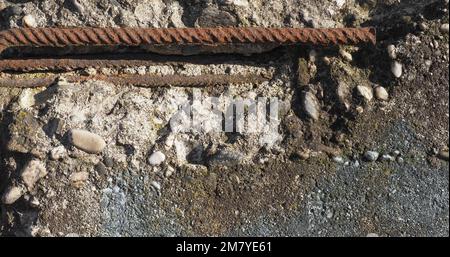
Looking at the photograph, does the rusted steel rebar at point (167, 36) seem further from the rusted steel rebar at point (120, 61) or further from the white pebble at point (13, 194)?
Result: the white pebble at point (13, 194)

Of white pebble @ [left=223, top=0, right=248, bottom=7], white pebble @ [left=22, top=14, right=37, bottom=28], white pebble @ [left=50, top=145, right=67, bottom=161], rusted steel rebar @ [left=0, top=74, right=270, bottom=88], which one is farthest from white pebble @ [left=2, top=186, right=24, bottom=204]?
white pebble @ [left=223, top=0, right=248, bottom=7]

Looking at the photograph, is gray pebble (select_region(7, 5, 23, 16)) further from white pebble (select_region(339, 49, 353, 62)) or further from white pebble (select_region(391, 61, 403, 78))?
white pebble (select_region(391, 61, 403, 78))

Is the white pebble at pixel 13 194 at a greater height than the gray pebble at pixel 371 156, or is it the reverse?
the gray pebble at pixel 371 156

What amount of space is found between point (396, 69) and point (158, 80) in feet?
2.95

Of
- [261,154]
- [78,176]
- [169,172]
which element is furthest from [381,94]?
[78,176]

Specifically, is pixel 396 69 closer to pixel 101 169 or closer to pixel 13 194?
pixel 101 169

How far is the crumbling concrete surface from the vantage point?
2141 mm

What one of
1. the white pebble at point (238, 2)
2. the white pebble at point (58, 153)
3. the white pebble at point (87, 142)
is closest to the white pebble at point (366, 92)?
the white pebble at point (238, 2)

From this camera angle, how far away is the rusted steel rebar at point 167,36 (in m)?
2.27

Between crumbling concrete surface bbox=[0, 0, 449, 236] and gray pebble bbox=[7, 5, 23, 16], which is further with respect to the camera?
gray pebble bbox=[7, 5, 23, 16]

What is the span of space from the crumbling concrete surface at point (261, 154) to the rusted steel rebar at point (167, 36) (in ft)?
0.28

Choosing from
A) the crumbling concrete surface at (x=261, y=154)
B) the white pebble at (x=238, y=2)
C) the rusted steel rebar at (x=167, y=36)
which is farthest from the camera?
the white pebble at (x=238, y=2)

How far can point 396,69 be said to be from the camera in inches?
87.2

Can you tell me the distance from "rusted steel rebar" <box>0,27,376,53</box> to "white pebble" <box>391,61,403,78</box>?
0.40ft
